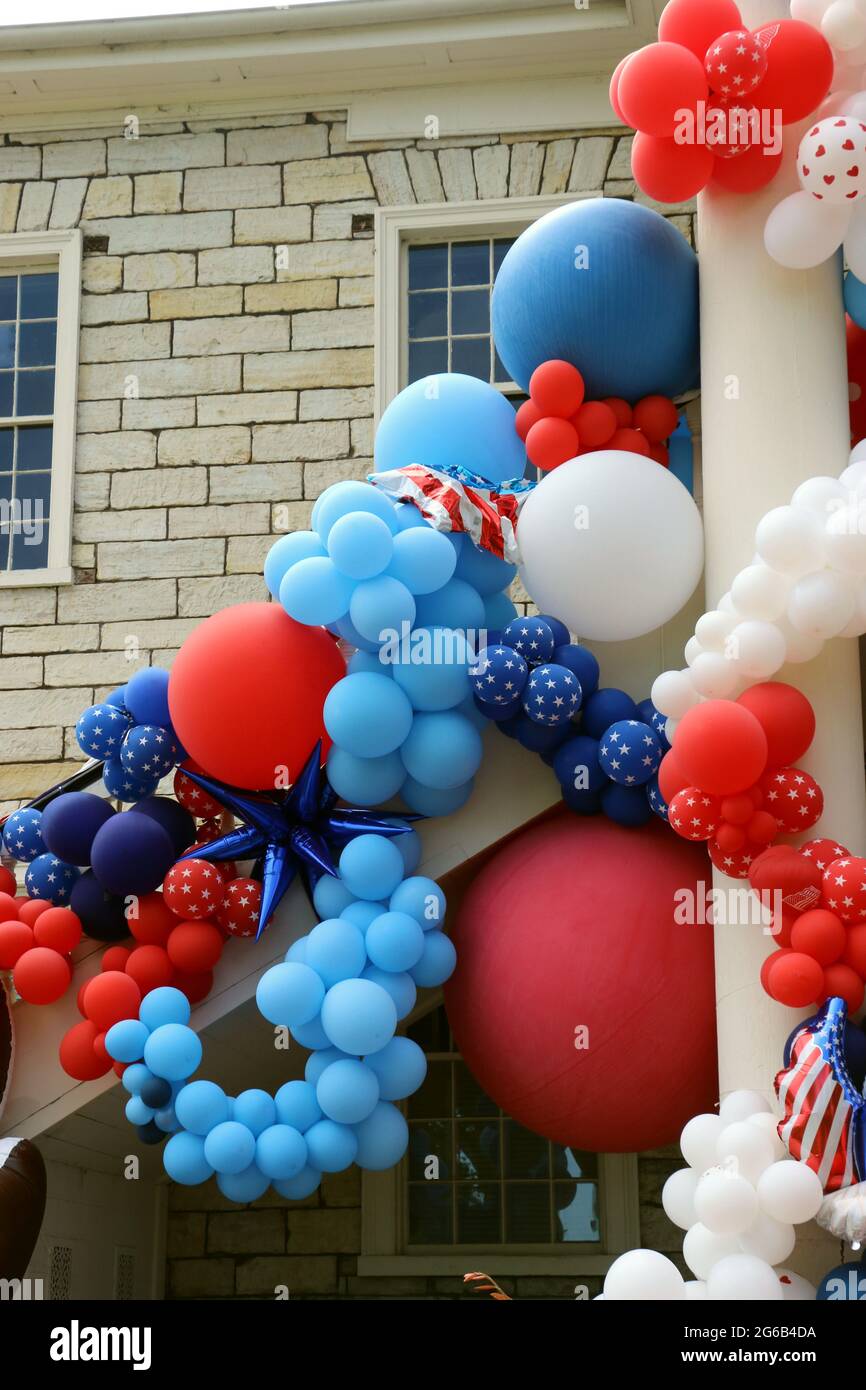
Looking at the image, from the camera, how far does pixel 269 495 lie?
782 centimetres

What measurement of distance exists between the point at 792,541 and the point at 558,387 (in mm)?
1068

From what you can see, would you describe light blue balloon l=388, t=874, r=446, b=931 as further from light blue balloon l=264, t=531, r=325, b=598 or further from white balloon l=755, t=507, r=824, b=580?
white balloon l=755, t=507, r=824, b=580

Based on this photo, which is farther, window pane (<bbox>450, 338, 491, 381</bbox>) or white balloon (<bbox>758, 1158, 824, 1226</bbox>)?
window pane (<bbox>450, 338, 491, 381</bbox>)

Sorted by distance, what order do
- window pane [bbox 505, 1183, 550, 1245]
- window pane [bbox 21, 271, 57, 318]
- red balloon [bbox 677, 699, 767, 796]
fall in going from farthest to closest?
window pane [bbox 21, 271, 57, 318]
window pane [bbox 505, 1183, 550, 1245]
red balloon [bbox 677, 699, 767, 796]

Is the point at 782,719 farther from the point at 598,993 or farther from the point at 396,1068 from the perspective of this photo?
the point at 396,1068

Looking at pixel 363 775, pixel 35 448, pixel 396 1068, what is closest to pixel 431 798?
pixel 363 775

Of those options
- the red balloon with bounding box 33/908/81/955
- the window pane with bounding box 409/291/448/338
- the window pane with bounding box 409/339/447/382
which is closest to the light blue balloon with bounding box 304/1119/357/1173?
the red balloon with bounding box 33/908/81/955

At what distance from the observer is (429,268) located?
8.03 meters

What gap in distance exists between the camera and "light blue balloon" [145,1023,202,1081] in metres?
5.01

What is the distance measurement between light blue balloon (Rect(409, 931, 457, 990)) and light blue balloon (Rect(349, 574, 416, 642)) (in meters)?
0.97

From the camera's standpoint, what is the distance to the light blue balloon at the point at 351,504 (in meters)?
5.07

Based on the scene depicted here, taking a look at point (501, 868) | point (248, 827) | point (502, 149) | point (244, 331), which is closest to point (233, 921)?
point (248, 827)

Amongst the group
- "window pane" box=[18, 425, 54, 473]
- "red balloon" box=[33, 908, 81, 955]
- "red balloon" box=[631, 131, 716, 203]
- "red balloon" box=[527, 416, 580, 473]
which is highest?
"window pane" box=[18, 425, 54, 473]

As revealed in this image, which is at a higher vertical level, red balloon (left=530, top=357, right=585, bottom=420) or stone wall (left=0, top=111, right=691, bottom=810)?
stone wall (left=0, top=111, right=691, bottom=810)
